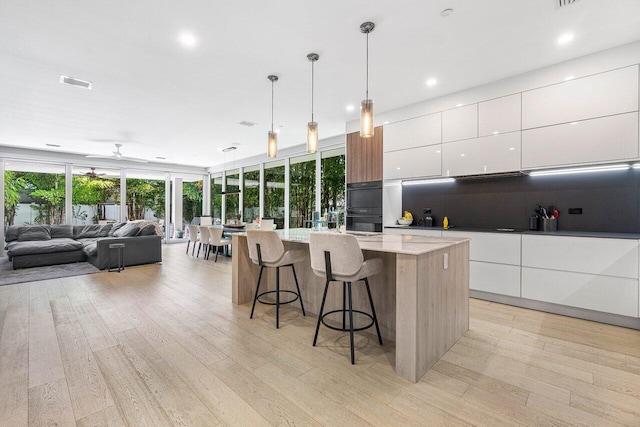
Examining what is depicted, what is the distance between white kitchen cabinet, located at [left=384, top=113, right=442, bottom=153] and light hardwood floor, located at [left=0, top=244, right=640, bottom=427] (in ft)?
7.93

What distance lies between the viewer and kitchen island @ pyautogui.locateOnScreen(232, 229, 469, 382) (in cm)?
197

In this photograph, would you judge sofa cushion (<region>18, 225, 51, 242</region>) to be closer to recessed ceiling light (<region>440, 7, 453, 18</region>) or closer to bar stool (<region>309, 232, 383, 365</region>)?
bar stool (<region>309, 232, 383, 365</region>)

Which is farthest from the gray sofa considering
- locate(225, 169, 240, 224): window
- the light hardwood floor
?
locate(225, 169, 240, 224): window

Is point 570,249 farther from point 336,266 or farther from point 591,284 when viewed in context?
point 336,266

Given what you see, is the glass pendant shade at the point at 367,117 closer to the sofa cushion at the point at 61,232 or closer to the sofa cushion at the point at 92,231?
the sofa cushion at the point at 92,231

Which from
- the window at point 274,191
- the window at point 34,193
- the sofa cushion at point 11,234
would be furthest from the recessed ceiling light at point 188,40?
the window at point 34,193

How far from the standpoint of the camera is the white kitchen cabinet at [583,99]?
2.89m

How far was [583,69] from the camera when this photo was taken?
3.12 meters

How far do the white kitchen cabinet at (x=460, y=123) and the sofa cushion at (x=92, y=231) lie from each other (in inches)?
319

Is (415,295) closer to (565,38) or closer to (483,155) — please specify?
(483,155)

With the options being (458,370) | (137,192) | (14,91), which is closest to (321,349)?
(458,370)

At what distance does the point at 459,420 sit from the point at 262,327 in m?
1.81

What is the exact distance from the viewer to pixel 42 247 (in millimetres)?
5777

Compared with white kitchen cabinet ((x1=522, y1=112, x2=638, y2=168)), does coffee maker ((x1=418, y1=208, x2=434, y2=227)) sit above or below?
below
